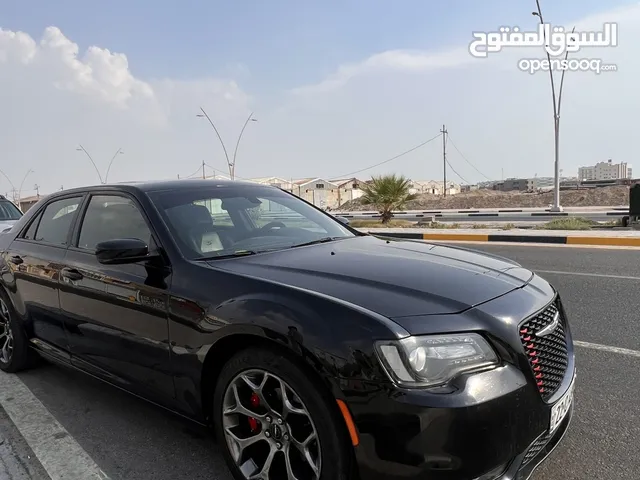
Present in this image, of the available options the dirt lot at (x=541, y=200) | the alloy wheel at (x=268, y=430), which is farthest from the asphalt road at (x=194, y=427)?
the dirt lot at (x=541, y=200)

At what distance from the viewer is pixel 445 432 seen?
180 centimetres

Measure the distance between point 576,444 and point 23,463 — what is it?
293 centimetres

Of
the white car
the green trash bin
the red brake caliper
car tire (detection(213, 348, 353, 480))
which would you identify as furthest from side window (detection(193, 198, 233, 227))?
the green trash bin

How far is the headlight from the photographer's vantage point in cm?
186

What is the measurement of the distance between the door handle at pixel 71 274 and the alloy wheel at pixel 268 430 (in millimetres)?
1484

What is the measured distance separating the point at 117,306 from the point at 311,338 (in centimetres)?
143

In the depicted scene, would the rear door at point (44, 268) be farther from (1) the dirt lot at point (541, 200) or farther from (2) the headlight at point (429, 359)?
(1) the dirt lot at point (541, 200)

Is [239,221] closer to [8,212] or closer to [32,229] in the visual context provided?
[32,229]

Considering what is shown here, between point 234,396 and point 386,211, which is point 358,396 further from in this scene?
point 386,211

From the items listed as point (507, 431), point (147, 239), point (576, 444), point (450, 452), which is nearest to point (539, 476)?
point (576, 444)

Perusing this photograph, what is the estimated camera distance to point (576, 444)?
2.68m

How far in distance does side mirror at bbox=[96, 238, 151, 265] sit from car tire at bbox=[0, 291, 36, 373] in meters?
1.79

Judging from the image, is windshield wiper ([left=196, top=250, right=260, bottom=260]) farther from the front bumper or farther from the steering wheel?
the front bumper

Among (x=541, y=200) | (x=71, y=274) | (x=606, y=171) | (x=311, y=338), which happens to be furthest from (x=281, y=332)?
(x=606, y=171)
